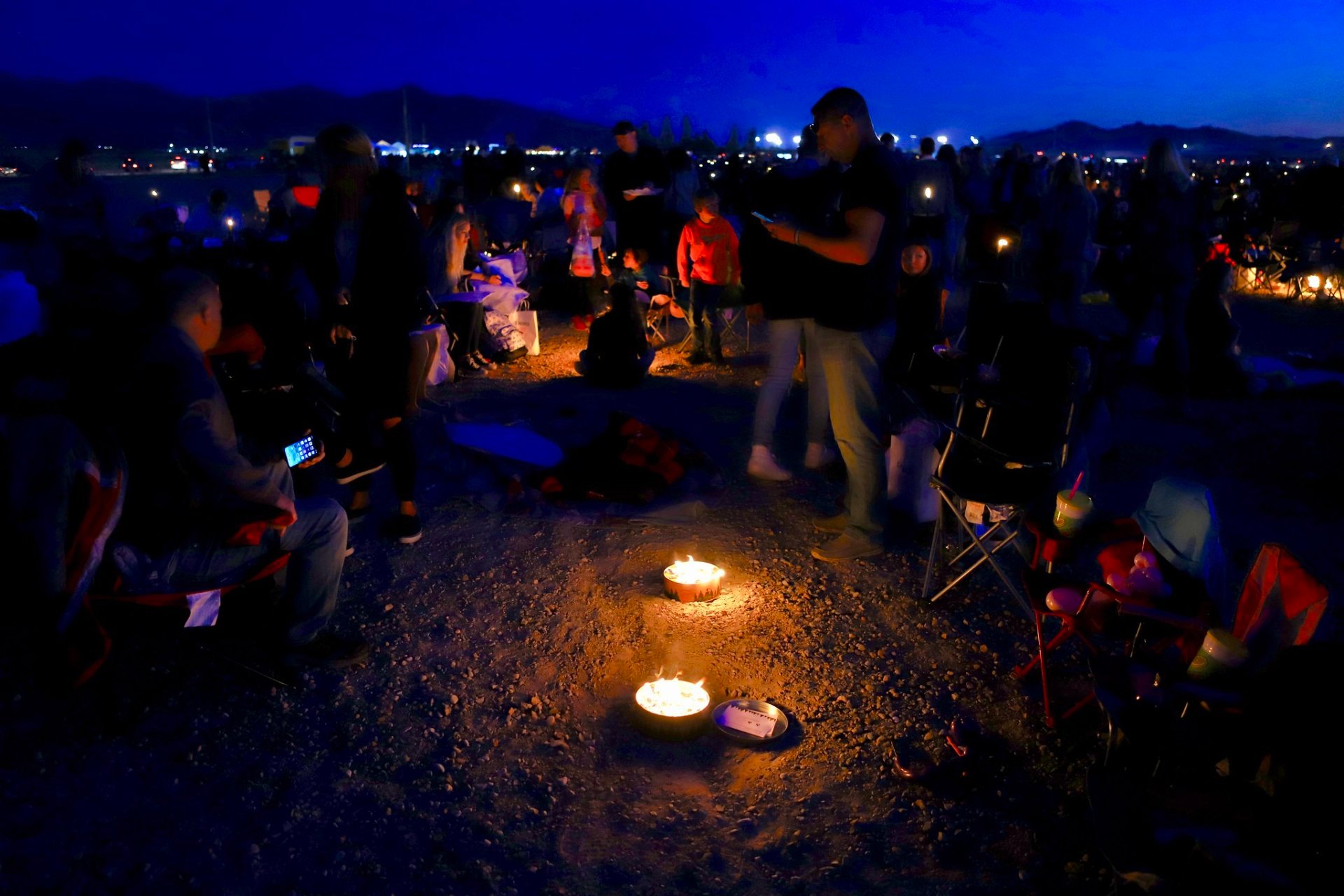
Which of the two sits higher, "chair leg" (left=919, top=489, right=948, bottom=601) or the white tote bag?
the white tote bag

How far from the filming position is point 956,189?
1170cm

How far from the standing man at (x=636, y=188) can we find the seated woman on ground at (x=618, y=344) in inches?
64.0

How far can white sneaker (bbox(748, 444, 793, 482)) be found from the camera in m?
5.11

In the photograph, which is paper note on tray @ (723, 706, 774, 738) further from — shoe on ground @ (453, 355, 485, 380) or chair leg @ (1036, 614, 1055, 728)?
shoe on ground @ (453, 355, 485, 380)

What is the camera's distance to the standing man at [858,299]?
3.57m

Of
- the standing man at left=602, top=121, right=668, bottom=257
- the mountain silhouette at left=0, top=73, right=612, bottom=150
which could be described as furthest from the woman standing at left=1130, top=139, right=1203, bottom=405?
the mountain silhouette at left=0, top=73, right=612, bottom=150

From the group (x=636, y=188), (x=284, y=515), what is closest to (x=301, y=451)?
(x=284, y=515)

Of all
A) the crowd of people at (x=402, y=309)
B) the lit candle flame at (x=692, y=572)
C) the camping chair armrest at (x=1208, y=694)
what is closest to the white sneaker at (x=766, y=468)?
the crowd of people at (x=402, y=309)

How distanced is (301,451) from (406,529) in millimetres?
1092

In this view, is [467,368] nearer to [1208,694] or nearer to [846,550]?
[846,550]

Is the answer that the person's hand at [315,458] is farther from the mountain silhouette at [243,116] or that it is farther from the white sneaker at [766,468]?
the mountain silhouette at [243,116]

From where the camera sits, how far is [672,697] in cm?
306

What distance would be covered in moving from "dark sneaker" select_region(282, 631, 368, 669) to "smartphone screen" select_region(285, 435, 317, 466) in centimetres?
67

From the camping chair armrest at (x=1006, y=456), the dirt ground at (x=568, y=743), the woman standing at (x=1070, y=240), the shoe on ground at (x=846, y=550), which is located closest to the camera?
the dirt ground at (x=568, y=743)
